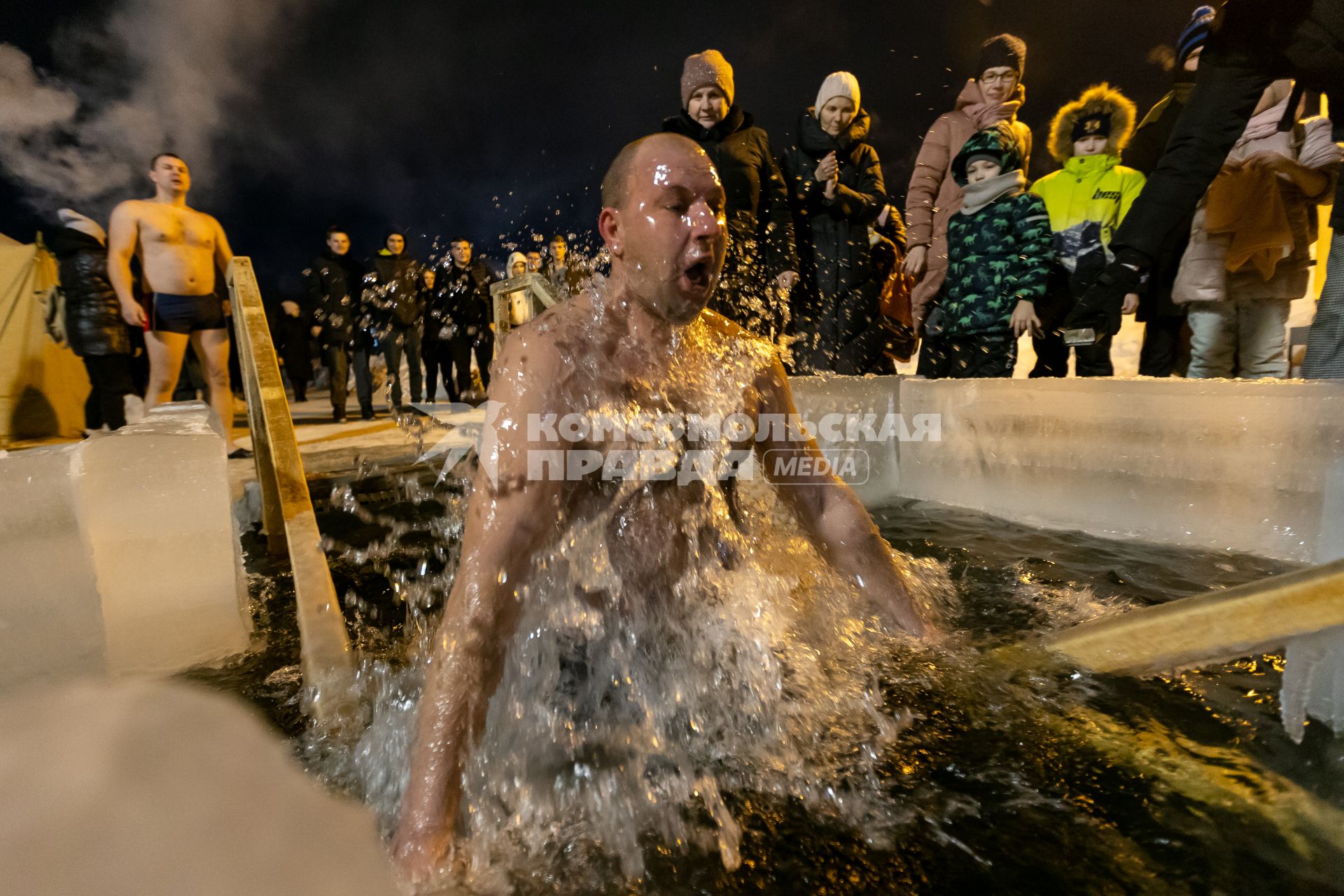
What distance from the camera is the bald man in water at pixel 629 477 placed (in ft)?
4.19

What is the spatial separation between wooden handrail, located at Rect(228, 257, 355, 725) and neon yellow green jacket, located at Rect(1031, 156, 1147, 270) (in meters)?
4.35

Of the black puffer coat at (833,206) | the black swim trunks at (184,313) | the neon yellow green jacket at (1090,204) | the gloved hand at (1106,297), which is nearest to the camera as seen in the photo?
the gloved hand at (1106,297)

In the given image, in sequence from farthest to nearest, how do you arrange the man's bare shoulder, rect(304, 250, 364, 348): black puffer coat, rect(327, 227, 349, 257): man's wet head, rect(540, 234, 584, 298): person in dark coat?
rect(327, 227, 349, 257): man's wet head < rect(304, 250, 364, 348): black puffer coat < rect(540, 234, 584, 298): person in dark coat < the man's bare shoulder

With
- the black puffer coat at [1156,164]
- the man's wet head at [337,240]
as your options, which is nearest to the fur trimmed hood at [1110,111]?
the black puffer coat at [1156,164]


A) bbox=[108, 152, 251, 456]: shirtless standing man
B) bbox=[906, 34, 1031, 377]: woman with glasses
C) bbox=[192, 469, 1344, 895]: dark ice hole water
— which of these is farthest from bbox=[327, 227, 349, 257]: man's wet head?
bbox=[192, 469, 1344, 895]: dark ice hole water

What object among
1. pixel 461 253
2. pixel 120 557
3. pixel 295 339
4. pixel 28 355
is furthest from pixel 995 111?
pixel 295 339

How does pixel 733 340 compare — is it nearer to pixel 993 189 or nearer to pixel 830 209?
pixel 993 189

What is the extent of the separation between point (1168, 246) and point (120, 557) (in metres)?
5.19

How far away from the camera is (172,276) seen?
4914mm

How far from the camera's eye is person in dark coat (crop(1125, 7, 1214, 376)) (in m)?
3.90

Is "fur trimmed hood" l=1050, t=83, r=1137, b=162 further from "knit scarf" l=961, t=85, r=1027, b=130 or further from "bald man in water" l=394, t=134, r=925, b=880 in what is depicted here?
"bald man in water" l=394, t=134, r=925, b=880

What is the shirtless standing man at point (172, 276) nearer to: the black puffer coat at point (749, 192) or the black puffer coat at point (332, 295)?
the black puffer coat at point (332, 295)

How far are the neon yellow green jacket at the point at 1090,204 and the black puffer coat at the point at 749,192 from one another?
163 cm

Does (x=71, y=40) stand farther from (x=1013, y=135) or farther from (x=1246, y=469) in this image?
(x=1246, y=469)
